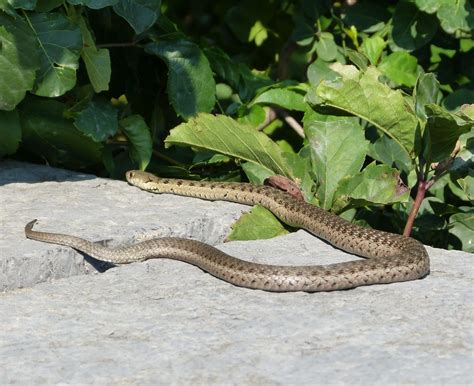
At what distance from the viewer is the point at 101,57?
5688mm

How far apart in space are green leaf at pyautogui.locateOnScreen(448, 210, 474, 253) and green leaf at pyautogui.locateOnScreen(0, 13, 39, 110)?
247 centimetres

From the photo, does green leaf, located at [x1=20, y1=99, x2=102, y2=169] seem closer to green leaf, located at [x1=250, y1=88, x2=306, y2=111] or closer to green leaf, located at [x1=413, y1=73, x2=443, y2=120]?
green leaf, located at [x1=250, y1=88, x2=306, y2=111]

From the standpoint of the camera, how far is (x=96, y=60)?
5699 mm

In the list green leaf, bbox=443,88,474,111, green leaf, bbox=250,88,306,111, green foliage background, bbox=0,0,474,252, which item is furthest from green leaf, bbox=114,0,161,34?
green leaf, bbox=443,88,474,111

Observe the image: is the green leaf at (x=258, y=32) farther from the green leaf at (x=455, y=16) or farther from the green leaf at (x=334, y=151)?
the green leaf at (x=334, y=151)

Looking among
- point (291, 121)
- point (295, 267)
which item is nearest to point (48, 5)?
point (291, 121)

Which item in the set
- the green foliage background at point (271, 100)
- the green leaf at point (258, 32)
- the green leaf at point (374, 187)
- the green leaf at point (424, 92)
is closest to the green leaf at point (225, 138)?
the green foliage background at point (271, 100)

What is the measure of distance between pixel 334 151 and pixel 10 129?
1.94 m

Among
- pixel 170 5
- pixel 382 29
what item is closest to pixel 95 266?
pixel 382 29

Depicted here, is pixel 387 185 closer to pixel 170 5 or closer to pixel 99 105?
pixel 99 105

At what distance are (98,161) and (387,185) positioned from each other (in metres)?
2.02

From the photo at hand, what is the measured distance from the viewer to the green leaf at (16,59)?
5391 millimetres

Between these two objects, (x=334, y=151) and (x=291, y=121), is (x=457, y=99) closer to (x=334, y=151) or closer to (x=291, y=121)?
(x=334, y=151)

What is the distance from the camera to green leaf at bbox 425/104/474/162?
15.2 ft
